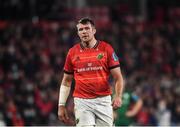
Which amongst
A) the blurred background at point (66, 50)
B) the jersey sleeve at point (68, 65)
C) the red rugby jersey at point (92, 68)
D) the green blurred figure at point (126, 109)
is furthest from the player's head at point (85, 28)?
the blurred background at point (66, 50)

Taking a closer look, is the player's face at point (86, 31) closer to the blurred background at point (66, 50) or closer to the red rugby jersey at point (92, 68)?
the red rugby jersey at point (92, 68)

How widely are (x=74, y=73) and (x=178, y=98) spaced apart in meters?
12.2

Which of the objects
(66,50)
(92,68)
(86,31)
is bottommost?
(66,50)

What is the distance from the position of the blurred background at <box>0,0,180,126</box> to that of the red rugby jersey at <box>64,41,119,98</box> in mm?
8577

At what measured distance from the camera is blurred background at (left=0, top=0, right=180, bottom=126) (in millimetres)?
19188

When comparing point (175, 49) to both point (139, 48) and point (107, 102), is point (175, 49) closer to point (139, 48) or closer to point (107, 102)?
point (139, 48)

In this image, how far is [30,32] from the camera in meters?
22.2

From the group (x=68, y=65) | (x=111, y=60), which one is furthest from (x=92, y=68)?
(x=68, y=65)

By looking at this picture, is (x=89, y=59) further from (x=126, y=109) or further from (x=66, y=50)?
(x=66, y=50)

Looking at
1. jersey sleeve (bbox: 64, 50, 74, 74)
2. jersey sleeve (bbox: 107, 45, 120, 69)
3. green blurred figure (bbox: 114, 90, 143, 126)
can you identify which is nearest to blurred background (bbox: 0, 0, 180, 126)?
green blurred figure (bbox: 114, 90, 143, 126)

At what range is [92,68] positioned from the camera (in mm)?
9070

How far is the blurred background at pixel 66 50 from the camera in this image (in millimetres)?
19188

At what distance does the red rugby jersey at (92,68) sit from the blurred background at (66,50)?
8577 mm

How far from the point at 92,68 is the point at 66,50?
12991 mm
